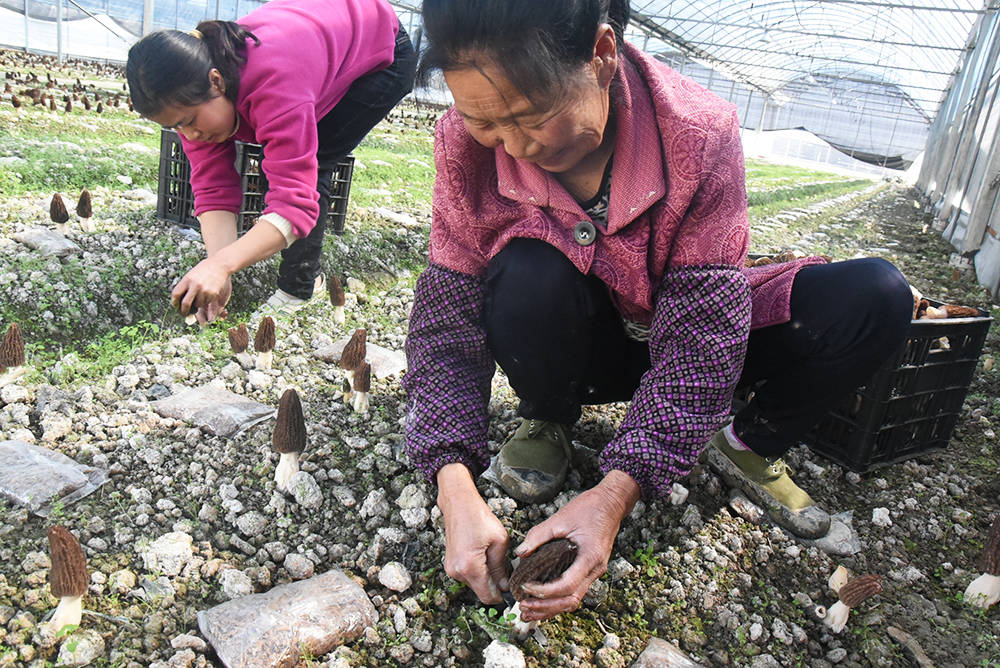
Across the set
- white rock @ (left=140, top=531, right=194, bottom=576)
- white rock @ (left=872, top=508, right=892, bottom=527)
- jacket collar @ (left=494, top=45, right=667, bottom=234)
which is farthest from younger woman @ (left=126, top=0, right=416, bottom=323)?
white rock @ (left=872, top=508, right=892, bottom=527)

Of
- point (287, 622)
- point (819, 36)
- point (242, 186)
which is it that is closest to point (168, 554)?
point (287, 622)

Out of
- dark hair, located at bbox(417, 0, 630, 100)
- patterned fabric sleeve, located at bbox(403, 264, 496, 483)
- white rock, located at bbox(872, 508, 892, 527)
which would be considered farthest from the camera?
white rock, located at bbox(872, 508, 892, 527)

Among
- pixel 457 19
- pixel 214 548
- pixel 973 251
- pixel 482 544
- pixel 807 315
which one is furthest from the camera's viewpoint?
pixel 973 251

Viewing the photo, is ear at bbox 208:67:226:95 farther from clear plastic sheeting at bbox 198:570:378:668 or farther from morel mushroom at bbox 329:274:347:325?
clear plastic sheeting at bbox 198:570:378:668

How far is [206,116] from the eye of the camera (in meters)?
2.48

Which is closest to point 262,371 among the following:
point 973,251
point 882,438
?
point 882,438

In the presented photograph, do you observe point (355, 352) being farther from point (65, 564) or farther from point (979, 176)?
point (979, 176)

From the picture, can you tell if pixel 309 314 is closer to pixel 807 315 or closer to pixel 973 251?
pixel 807 315

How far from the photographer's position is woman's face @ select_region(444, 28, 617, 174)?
4.64 feet

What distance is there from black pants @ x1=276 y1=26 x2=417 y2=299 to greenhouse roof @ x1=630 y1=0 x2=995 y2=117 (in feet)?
61.1

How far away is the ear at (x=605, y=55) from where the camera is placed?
146cm

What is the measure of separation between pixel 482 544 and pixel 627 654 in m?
0.49

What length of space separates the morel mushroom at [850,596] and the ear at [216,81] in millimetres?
2502

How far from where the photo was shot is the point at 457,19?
1.35 meters
